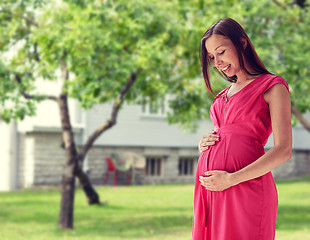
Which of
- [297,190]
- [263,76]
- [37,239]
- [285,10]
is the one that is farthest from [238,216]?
[297,190]

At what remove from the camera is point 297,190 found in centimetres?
2006

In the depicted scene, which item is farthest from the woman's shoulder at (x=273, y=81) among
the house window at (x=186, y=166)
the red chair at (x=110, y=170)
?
the house window at (x=186, y=166)

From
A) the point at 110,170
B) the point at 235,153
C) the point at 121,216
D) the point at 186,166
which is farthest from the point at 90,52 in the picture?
the point at 186,166

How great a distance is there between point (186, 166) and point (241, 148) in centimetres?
2204

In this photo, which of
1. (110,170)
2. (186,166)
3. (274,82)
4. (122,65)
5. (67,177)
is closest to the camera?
(274,82)

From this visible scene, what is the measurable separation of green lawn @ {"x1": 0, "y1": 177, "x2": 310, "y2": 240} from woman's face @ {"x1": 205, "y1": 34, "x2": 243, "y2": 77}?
7074 millimetres

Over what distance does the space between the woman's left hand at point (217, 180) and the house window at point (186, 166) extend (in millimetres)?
21756

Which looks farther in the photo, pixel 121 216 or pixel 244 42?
pixel 121 216

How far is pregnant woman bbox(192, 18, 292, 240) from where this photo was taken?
2936 millimetres

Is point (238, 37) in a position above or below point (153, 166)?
above

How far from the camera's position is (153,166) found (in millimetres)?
23906

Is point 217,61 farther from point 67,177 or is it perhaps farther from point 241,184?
point 67,177

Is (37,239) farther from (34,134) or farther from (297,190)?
(297,190)

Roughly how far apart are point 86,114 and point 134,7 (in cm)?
1143
